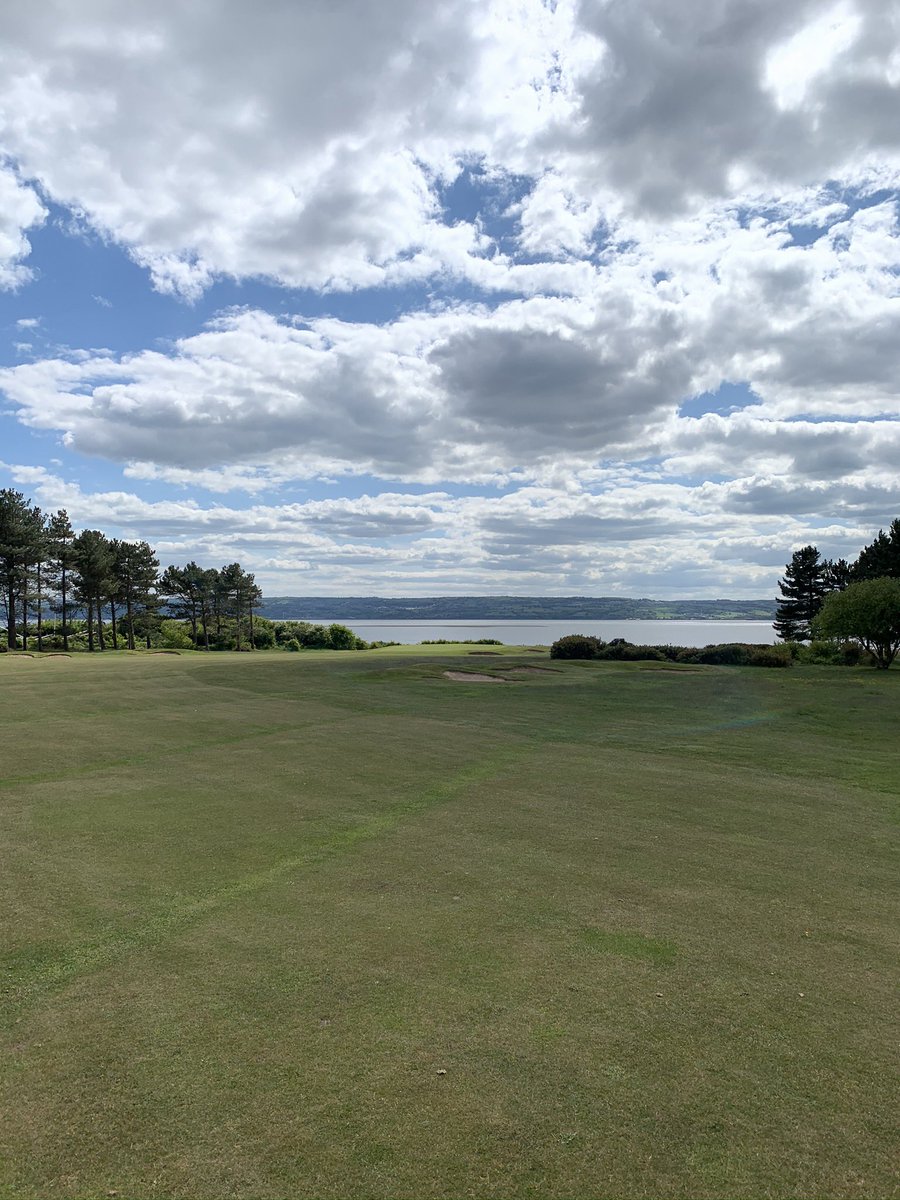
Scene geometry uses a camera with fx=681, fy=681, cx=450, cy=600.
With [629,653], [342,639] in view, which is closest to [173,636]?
[342,639]

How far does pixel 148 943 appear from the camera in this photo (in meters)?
5.86

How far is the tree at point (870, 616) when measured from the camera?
120 ft

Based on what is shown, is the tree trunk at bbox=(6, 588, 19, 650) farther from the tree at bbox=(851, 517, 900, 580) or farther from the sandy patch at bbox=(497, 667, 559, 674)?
the tree at bbox=(851, 517, 900, 580)

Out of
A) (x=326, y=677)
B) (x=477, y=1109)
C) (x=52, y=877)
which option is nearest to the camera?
(x=477, y=1109)

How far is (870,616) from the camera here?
37000 mm

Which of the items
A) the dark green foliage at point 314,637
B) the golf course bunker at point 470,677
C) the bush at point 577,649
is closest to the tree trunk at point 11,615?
the dark green foliage at point 314,637

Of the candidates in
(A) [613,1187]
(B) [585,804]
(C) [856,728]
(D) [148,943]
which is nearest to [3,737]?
(D) [148,943]

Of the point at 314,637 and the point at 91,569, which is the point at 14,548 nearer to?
the point at 91,569

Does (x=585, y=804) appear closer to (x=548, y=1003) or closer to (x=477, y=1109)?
(x=548, y=1003)

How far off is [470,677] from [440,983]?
2598 centimetres

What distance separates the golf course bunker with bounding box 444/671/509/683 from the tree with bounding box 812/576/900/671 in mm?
21491

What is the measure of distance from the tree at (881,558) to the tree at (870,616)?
47.0 ft

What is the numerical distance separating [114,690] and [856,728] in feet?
76.2

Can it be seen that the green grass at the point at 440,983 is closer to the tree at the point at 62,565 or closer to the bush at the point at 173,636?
the tree at the point at 62,565
